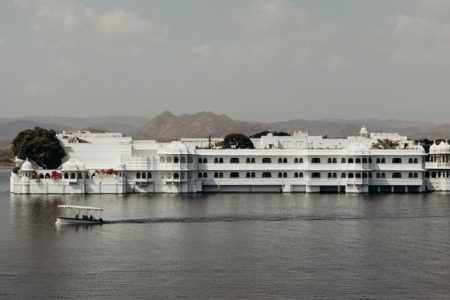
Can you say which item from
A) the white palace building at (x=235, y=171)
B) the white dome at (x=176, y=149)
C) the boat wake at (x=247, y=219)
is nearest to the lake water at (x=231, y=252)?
the boat wake at (x=247, y=219)

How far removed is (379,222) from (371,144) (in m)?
49.4

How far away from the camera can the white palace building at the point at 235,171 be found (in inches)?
3529

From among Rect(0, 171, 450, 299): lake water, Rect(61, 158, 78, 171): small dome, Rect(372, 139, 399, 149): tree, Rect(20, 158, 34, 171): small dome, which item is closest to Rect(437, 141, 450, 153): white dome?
Rect(372, 139, 399, 149): tree

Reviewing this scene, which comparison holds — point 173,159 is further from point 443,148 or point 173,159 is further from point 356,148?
point 443,148

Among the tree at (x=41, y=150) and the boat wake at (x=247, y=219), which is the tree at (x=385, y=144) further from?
the boat wake at (x=247, y=219)

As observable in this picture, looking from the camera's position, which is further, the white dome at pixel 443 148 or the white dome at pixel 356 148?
the white dome at pixel 443 148

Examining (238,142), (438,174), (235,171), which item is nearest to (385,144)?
(438,174)

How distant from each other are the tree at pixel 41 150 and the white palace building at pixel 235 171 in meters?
1.43

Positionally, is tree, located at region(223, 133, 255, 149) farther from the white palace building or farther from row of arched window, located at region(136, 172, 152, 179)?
row of arched window, located at region(136, 172, 152, 179)

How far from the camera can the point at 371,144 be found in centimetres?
11181

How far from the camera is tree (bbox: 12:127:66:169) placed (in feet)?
314

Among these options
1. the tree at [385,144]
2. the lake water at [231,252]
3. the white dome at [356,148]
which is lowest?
the lake water at [231,252]

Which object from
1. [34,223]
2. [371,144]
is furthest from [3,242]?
[371,144]

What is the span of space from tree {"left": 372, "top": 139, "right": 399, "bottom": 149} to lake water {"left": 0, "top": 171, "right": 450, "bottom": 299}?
103ft
